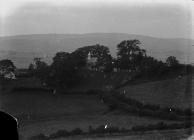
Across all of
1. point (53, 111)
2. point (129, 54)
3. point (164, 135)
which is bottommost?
point (164, 135)

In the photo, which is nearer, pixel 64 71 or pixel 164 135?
pixel 64 71

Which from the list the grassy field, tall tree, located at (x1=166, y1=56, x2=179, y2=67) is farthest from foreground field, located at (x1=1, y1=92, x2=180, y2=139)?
tall tree, located at (x1=166, y1=56, x2=179, y2=67)

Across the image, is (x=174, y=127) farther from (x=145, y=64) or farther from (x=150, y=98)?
(x=145, y=64)

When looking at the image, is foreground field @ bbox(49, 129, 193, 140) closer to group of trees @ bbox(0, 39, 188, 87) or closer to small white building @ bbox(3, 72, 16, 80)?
group of trees @ bbox(0, 39, 188, 87)

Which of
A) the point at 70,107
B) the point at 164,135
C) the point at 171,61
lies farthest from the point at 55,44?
the point at 164,135

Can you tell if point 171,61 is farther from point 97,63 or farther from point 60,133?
point 60,133

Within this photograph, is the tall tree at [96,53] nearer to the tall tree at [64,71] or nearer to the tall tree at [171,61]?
the tall tree at [64,71]

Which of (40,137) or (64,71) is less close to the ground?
(64,71)
